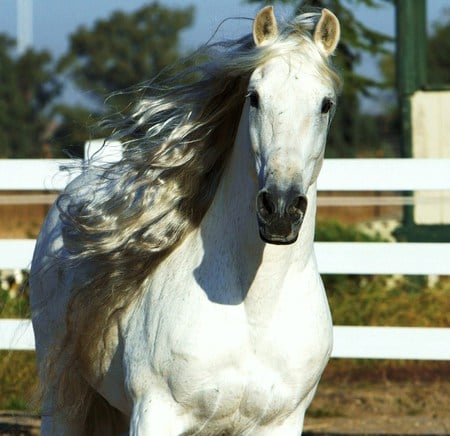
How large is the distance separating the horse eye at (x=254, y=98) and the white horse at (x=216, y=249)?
10mm

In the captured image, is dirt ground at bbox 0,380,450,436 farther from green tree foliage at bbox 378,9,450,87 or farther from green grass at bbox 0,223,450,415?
green tree foliage at bbox 378,9,450,87

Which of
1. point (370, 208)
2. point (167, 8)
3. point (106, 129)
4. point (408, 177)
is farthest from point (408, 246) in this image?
point (167, 8)

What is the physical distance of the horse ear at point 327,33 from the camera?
3.65 meters

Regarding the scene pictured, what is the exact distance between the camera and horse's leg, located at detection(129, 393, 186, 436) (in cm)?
371

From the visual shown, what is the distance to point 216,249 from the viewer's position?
3.87 meters

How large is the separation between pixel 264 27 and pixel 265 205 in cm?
64

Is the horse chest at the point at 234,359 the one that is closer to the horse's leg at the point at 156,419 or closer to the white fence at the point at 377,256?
the horse's leg at the point at 156,419

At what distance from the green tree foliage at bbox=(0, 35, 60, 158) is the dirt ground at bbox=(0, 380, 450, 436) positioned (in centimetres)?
2478

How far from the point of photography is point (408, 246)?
6422mm

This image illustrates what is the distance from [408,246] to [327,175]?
579 millimetres

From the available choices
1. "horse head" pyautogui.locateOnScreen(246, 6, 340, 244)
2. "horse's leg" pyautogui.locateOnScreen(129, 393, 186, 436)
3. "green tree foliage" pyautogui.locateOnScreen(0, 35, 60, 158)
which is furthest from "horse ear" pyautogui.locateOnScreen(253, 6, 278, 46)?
"green tree foliage" pyautogui.locateOnScreen(0, 35, 60, 158)

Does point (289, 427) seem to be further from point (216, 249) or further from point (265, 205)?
point (265, 205)

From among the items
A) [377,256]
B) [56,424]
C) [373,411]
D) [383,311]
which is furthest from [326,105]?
[383,311]

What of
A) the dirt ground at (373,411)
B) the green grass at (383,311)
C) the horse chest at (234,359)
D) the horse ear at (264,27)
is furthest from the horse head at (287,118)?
the green grass at (383,311)
